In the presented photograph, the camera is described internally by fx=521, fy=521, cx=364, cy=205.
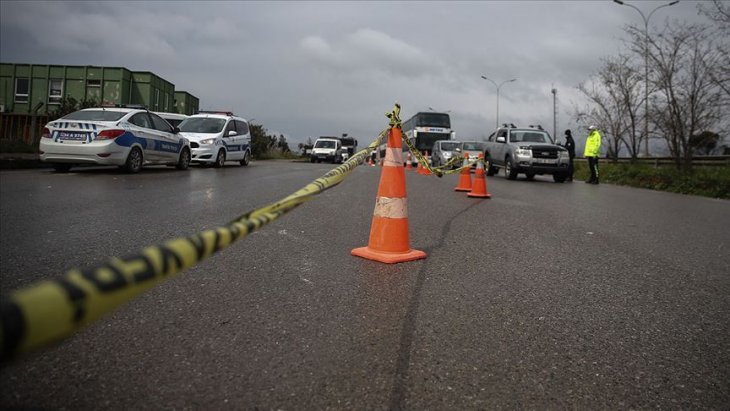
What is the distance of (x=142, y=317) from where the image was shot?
9.76 ft

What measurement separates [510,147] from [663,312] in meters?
16.0

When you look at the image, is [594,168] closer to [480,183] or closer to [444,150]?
[480,183]

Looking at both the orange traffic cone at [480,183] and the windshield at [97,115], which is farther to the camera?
the windshield at [97,115]

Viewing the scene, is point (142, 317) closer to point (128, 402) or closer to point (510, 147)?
point (128, 402)

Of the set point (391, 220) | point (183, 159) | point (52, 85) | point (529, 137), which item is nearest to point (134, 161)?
point (183, 159)

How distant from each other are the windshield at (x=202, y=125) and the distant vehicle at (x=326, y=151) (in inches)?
864

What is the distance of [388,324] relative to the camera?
9.86 ft

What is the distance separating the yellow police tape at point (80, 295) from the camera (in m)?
0.86

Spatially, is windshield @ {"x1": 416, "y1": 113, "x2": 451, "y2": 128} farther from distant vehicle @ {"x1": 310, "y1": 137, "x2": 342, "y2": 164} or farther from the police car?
the police car

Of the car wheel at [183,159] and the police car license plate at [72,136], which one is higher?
the police car license plate at [72,136]

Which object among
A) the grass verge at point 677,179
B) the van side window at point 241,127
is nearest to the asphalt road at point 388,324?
the grass verge at point 677,179

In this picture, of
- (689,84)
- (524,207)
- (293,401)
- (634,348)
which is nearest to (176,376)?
(293,401)

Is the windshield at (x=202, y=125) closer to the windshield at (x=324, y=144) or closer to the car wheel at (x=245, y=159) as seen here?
the car wheel at (x=245, y=159)

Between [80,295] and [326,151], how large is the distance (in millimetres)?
40553
